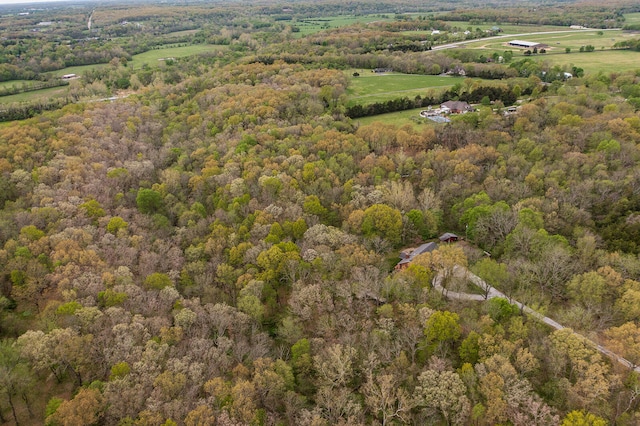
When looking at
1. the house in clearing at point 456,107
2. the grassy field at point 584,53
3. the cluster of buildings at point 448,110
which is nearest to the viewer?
the cluster of buildings at point 448,110

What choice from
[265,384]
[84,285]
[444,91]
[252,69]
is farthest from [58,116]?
[444,91]

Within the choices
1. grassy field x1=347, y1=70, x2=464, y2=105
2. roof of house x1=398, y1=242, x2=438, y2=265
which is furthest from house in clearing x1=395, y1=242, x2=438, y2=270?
grassy field x1=347, y1=70, x2=464, y2=105

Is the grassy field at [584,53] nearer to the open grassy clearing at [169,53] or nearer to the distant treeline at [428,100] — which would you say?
the distant treeline at [428,100]

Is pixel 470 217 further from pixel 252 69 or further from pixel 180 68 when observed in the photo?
pixel 180 68

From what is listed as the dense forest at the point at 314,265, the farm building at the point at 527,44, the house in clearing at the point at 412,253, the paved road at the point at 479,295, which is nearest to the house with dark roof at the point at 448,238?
the dense forest at the point at 314,265

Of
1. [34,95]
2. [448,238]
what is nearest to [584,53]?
[448,238]
